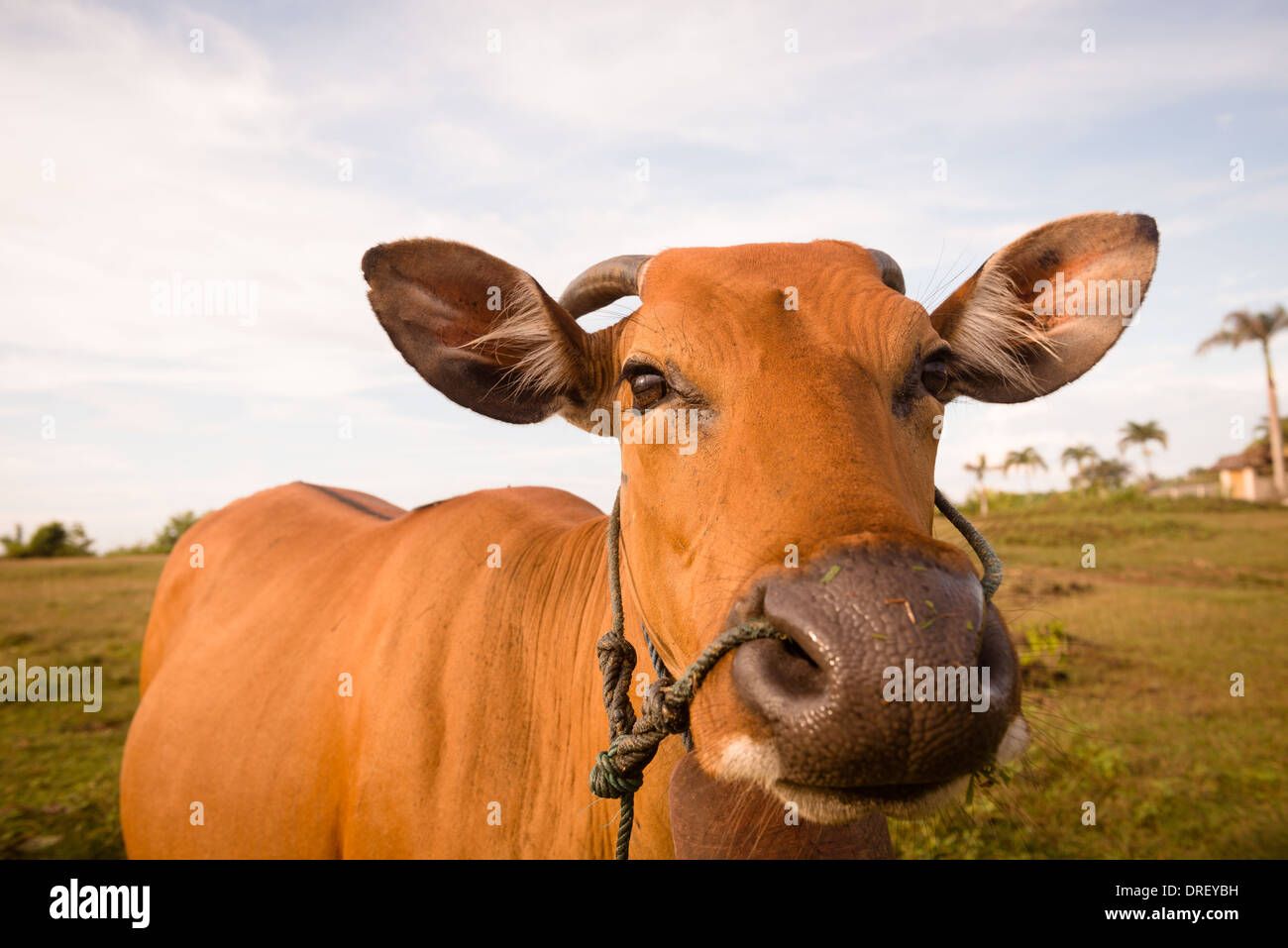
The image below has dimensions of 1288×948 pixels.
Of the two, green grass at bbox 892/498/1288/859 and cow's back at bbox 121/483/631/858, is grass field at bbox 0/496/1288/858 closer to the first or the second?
green grass at bbox 892/498/1288/859

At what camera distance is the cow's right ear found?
2916 millimetres

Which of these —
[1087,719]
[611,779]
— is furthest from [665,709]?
[1087,719]

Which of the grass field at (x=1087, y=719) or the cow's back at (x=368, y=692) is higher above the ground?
the cow's back at (x=368, y=692)

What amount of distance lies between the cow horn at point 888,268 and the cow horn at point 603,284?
92 cm

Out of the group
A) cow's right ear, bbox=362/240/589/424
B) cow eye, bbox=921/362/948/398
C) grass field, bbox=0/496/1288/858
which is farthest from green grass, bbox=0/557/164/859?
cow eye, bbox=921/362/948/398

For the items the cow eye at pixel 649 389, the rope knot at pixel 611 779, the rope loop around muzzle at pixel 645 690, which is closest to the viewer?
the rope loop around muzzle at pixel 645 690

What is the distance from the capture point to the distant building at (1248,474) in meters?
46.8

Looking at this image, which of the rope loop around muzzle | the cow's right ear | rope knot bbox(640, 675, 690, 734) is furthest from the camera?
the cow's right ear

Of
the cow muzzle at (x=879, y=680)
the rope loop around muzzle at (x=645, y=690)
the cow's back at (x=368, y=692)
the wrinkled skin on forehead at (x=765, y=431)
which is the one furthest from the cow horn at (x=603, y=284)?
the cow muzzle at (x=879, y=680)

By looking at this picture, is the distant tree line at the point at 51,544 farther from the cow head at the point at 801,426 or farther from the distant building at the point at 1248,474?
the distant building at the point at 1248,474

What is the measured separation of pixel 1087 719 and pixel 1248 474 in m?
52.5

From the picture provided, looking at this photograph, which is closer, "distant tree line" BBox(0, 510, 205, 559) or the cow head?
the cow head

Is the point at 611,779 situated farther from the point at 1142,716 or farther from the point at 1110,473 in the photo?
the point at 1110,473
